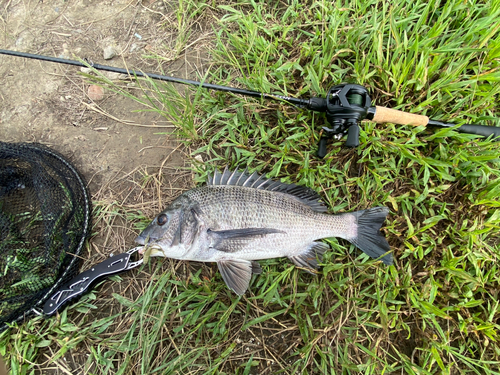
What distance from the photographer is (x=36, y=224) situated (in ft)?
9.61

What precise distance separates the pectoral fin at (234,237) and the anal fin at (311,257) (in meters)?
0.40

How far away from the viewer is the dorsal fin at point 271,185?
107 inches

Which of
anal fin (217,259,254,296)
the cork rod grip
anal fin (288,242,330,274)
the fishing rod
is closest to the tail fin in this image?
anal fin (288,242,330,274)

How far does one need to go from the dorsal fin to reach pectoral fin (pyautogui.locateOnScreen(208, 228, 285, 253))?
47 cm

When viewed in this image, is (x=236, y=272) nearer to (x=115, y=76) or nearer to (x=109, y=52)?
(x=115, y=76)

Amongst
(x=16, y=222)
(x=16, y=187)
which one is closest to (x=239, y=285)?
(x=16, y=222)

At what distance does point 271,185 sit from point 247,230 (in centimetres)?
58

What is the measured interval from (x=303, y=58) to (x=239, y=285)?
2637 mm

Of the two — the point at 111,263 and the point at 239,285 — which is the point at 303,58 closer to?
the point at 239,285

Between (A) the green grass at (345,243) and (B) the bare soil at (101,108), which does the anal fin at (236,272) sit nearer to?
(A) the green grass at (345,243)

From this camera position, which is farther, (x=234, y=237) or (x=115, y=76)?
(x=115, y=76)

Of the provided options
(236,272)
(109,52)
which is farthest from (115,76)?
(236,272)

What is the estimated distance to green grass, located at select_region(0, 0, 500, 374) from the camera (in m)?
2.52

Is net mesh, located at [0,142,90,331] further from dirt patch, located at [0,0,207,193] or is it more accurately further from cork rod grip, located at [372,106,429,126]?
cork rod grip, located at [372,106,429,126]
